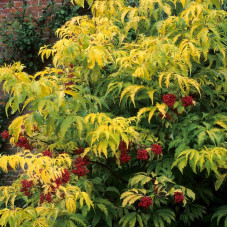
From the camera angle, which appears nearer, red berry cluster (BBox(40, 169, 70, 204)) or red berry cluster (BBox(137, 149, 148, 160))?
red berry cluster (BBox(40, 169, 70, 204))

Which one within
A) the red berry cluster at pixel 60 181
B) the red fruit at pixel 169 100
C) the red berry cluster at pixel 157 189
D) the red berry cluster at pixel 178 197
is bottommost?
the red berry cluster at pixel 157 189

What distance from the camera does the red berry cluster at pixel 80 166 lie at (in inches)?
73.9

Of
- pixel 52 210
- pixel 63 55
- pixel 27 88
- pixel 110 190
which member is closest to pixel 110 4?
pixel 63 55

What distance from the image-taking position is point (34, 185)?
1.97 meters

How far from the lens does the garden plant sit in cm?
182

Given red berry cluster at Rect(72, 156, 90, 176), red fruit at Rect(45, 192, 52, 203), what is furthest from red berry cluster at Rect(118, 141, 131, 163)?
red fruit at Rect(45, 192, 52, 203)

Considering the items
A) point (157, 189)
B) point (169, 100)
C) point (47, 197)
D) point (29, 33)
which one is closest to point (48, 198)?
point (47, 197)

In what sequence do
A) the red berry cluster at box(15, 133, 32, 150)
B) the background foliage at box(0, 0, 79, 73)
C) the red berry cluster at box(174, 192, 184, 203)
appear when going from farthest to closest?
the background foliage at box(0, 0, 79, 73) < the red berry cluster at box(15, 133, 32, 150) < the red berry cluster at box(174, 192, 184, 203)

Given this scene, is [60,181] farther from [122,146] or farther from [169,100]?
[169,100]

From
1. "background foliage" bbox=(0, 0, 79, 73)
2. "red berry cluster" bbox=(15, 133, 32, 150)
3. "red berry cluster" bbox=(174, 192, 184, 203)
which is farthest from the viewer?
"background foliage" bbox=(0, 0, 79, 73)

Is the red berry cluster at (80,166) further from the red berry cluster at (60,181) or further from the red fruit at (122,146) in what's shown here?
the red fruit at (122,146)

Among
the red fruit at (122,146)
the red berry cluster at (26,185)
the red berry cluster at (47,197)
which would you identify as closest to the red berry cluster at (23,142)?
the red berry cluster at (26,185)

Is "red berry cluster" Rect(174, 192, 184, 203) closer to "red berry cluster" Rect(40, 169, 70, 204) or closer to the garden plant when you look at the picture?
the garden plant

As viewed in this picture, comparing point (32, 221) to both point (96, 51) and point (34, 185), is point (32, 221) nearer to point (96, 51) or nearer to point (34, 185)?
point (34, 185)
